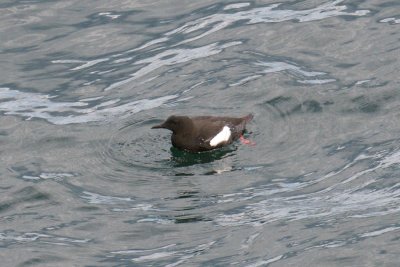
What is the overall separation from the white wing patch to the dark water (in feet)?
0.61

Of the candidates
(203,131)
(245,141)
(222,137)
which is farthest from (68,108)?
(245,141)

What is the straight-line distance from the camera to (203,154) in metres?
18.5

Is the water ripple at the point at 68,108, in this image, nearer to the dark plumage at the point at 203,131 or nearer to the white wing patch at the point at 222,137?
the dark plumage at the point at 203,131

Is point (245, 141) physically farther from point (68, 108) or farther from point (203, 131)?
point (68, 108)

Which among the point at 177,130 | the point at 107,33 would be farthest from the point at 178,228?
the point at 107,33

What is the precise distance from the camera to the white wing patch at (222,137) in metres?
18.2

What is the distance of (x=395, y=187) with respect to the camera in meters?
15.8

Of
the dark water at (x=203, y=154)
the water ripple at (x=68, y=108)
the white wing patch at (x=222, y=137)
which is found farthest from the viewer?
the water ripple at (x=68, y=108)

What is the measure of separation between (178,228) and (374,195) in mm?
2808

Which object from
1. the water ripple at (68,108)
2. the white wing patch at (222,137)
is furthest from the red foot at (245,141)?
the water ripple at (68,108)

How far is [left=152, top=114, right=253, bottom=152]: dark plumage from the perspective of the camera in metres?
18.2

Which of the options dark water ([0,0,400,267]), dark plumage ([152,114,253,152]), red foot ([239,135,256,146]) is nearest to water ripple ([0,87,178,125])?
dark water ([0,0,400,267])

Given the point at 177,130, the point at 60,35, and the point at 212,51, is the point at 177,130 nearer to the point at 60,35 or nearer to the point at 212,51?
the point at 212,51

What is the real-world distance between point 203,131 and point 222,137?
0.36 m
